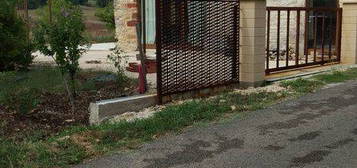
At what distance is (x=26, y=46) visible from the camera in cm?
1186

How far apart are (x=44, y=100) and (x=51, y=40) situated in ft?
3.84

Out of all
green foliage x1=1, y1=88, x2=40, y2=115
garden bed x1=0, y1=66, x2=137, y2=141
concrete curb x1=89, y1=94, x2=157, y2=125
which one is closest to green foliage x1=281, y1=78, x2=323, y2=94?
concrete curb x1=89, y1=94, x2=157, y2=125

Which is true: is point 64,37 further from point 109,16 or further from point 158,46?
point 109,16

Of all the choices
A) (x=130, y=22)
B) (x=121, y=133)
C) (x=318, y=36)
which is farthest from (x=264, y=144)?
(x=130, y=22)

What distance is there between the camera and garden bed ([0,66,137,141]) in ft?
24.5

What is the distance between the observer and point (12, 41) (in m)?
11.6

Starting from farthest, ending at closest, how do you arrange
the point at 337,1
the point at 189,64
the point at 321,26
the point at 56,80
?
the point at 337,1
the point at 321,26
the point at 56,80
the point at 189,64

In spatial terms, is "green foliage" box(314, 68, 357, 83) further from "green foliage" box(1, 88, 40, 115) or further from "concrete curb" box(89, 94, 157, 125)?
"green foliage" box(1, 88, 40, 115)

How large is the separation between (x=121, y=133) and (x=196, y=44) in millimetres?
2791

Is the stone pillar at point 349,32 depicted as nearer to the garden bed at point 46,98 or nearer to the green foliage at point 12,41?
the garden bed at point 46,98

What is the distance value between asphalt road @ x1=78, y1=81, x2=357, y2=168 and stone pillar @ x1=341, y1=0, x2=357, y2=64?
544 cm

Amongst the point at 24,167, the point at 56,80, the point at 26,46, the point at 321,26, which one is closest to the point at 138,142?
the point at 24,167

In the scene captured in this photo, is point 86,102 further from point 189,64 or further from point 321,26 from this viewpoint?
point 321,26

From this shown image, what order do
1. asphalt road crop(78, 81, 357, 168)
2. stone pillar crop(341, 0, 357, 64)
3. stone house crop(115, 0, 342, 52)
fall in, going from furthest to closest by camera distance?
stone house crop(115, 0, 342, 52) < stone pillar crop(341, 0, 357, 64) < asphalt road crop(78, 81, 357, 168)
